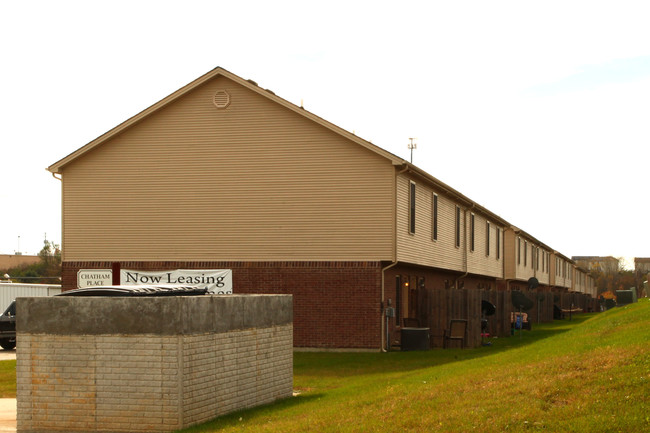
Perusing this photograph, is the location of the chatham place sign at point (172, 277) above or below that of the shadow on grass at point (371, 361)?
above

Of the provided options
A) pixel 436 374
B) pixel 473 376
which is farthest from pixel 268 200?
pixel 473 376

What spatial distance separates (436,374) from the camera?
16906 millimetres

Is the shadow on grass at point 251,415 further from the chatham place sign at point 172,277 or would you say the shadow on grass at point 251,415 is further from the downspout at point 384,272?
the chatham place sign at point 172,277

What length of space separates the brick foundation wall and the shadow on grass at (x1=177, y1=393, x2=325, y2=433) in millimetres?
178

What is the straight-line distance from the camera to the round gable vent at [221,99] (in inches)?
1163

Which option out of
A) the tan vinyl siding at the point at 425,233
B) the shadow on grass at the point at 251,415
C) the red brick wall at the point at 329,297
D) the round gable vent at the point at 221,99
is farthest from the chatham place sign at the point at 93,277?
the shadow on grass at the point at 251,415

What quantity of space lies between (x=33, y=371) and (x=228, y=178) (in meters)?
17.0

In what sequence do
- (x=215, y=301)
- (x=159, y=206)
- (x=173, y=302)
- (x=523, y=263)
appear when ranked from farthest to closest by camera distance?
(x=523, y=263) < (x=159, y=206) < (x=215, y=301) < (x=173, y=302)

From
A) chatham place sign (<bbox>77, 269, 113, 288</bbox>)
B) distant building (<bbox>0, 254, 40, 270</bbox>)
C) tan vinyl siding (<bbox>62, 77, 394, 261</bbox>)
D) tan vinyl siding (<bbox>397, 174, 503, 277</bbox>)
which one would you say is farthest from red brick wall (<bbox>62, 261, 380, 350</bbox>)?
distant building (<bbox>0, 254, 40, 270</bbox>)

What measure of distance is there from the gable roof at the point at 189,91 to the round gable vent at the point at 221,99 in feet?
1.85

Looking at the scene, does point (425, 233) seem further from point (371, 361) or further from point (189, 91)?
point (189, 91)

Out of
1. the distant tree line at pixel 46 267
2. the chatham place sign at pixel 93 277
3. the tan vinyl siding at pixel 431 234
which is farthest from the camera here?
the distant tree line at pixel 46 267

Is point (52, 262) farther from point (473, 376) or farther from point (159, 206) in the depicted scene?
point (473, 376)

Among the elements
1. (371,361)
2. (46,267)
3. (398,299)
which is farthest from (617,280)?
(371,361)
